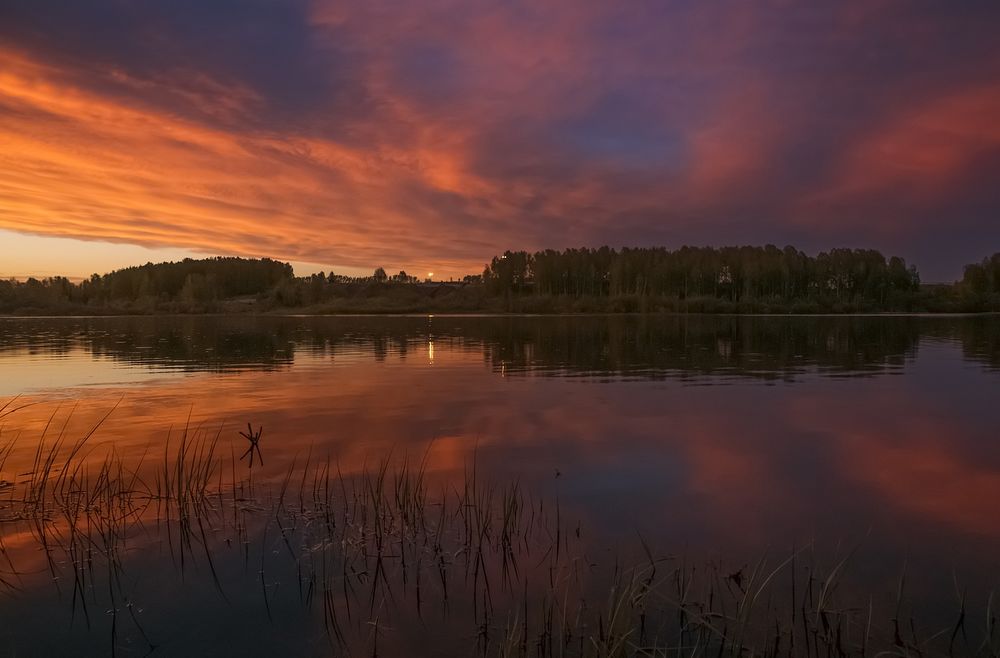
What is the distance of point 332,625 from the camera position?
890 cm

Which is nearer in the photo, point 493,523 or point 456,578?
point 456,578

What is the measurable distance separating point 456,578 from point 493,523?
7.85 ft

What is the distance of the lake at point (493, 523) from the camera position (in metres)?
8.74

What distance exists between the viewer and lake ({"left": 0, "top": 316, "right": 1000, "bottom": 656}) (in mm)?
8742

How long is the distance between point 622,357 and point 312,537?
42428 mm

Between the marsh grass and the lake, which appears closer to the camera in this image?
the marsh grass

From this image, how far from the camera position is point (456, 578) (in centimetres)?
1023

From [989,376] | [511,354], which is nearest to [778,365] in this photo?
[989,376]

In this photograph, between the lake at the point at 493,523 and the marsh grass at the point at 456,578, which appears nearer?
the marsh grass at the point at 456,578

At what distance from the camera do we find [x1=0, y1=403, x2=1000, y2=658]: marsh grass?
27.1 feet

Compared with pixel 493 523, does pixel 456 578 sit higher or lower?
lower

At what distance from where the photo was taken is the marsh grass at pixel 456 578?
827 centimetres

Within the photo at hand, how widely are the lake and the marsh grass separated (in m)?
0.06

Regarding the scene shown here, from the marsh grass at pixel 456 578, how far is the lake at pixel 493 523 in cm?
6
